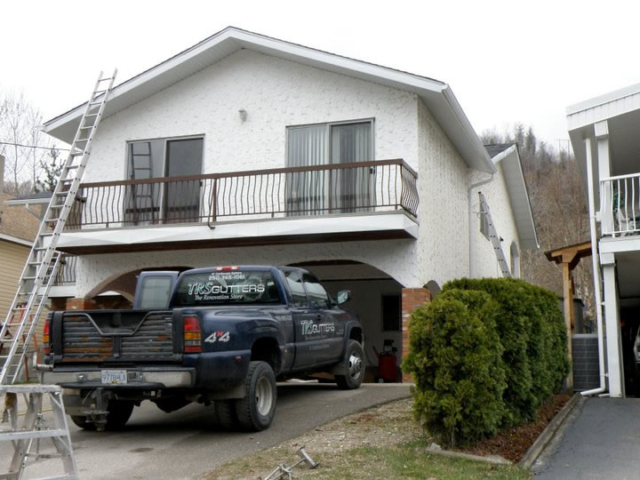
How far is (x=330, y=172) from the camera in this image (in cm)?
1466

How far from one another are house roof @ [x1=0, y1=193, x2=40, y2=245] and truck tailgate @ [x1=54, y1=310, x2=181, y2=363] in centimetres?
1649

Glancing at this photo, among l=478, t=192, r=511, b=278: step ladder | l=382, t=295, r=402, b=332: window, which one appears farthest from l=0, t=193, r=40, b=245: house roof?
l=478, t=192, r=511, b=278: step ladder

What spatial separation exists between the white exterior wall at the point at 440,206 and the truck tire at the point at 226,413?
281 inches

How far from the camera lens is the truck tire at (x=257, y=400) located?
8.00 metres

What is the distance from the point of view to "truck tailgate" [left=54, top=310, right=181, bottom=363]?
770 cm

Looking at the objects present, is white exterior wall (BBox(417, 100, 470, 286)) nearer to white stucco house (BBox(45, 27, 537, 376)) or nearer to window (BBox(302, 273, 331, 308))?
white stucco house (BBox(45, 27, 537, 376))

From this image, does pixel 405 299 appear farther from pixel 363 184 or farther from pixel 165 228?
pixel 165 228

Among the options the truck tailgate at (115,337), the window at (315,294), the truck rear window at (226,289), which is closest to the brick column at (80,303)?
the truck rear window at (226,289)

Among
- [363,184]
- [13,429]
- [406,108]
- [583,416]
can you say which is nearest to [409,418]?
[583,416]

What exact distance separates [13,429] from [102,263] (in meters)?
11.2

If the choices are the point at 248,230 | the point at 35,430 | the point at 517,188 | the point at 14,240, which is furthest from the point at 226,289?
the point at 517,188

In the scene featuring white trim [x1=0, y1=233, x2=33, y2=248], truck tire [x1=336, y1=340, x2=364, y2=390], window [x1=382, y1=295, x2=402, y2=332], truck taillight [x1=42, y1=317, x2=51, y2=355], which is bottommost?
truck tire [x1=336, y1=340, x2=364, y2=390]

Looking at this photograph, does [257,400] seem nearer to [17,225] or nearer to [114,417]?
[114,417]

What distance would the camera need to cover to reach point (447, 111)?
50.6 ft
